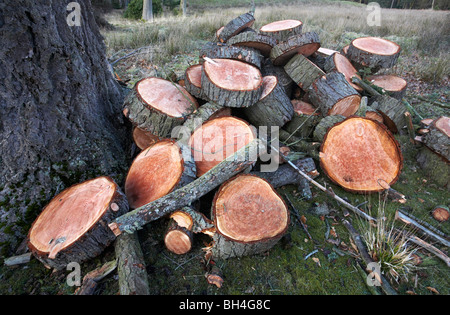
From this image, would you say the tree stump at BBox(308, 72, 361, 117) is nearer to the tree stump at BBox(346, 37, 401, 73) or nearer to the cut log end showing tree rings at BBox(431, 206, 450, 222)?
the tree stump at BBox(346, 37, 401, 73)

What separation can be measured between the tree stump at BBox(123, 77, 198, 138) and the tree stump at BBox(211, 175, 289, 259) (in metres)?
1.01

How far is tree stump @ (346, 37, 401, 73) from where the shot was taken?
3613 mm

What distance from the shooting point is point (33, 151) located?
7.15 ft

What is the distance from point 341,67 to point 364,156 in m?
1.66

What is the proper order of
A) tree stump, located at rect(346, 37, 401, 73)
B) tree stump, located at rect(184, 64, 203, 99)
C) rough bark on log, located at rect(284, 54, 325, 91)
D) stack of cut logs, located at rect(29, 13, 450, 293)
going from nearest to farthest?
stack of cut logs, located at rect(29, 13, 450, 293) → tree stump, located at rect(184, 64, 203, 99) → rough bark on log, located at rect(284, 54, 325, 91) → tree stump, located at rect(346, 37, 401, 73)

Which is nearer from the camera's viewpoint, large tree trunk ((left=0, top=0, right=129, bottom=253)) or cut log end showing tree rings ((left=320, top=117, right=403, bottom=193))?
large tree trunk ((left=0, top=0, right=129, bottom=253))

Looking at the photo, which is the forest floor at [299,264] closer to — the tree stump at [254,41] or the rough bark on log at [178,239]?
the rough bark on log at [178,239]

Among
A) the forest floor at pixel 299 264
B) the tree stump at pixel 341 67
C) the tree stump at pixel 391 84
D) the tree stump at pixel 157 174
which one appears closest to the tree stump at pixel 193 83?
the tree stump at pixel 157 174

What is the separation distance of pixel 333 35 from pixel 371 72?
5.10 meters

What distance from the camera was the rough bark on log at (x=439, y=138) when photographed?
2.71 metres

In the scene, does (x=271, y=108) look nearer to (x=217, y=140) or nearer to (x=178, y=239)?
(x=217, y=140)

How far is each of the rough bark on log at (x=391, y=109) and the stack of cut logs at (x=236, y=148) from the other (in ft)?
0.06

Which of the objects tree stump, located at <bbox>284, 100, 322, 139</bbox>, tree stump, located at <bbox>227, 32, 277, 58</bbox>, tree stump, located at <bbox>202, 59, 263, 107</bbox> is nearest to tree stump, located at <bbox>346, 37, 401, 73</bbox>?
tree stump, located at <bbox>284, 100, 322, 139</bbox>
